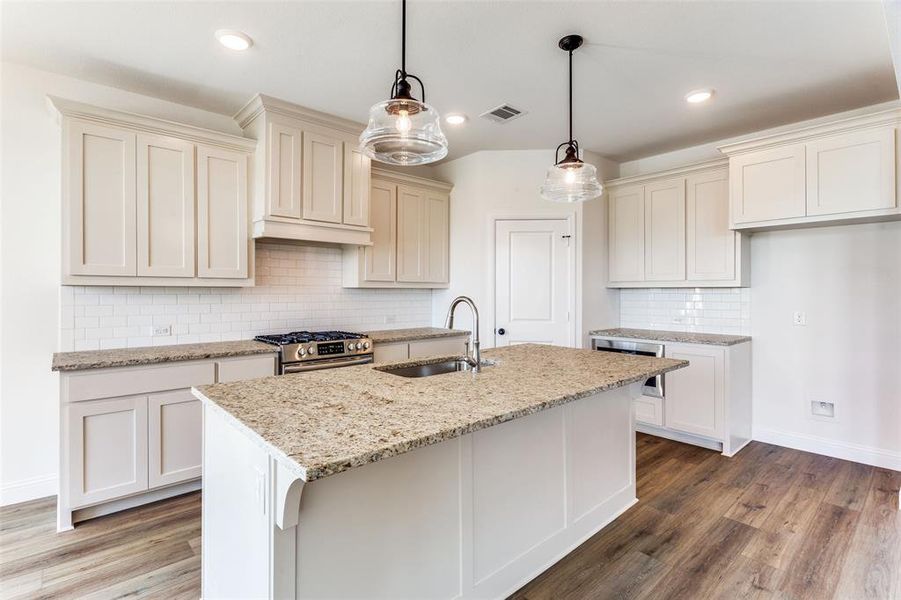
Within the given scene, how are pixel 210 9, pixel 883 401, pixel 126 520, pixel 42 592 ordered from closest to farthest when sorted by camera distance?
pixel 42 592, pixel 210 9, pixel 126 520, pixel 883 401

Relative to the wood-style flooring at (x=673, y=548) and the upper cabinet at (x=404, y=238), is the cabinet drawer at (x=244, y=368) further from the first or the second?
the upper cabinet at (x=404, y=238)

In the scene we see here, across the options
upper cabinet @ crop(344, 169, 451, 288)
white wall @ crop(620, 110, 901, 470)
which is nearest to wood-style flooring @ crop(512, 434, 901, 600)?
white wall @ crop(620, 110, 901, 470)

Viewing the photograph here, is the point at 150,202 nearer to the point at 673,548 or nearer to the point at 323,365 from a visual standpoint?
the point at 323,365

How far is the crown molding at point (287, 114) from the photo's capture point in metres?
3.16

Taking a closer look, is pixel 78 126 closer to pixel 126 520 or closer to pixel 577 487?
pixel 126 520

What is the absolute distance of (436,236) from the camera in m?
4.54

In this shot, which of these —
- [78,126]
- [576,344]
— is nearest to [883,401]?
[576,344]

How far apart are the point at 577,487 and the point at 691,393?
6.63 ft

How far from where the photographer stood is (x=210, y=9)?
218 centimetres

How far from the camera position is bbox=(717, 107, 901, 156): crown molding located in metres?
2.90

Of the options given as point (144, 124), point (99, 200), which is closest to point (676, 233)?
point (144, 124)

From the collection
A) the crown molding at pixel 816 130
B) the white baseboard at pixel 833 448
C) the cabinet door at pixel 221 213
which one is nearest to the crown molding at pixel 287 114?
the cabinet door at pixel 221 213

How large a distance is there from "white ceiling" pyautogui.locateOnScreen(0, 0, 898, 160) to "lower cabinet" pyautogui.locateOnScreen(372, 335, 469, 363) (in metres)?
1.84

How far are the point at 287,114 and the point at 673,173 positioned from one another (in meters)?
3.26
